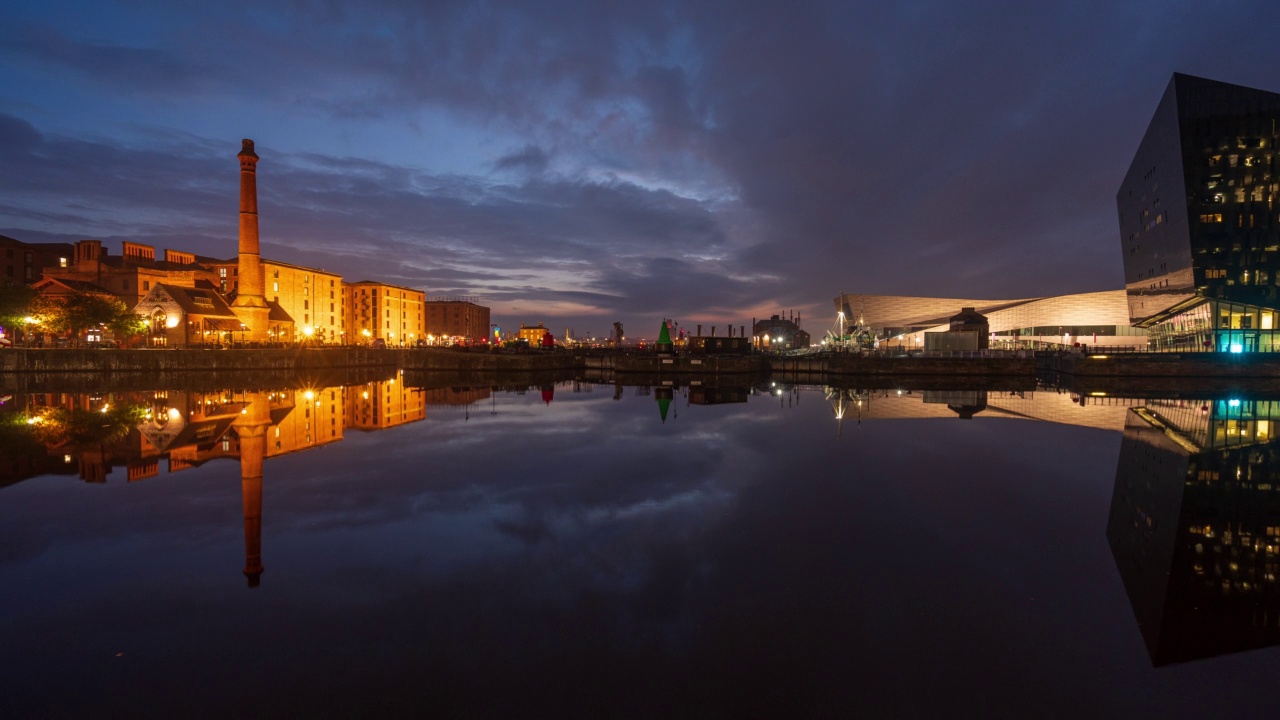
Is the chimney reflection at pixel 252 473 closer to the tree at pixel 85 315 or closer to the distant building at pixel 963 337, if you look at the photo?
the tree at pixel 85 315

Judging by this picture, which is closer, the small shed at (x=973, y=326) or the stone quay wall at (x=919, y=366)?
the stone quay wall at (x=919, y=366)

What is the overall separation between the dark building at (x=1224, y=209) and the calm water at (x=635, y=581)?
4343cm

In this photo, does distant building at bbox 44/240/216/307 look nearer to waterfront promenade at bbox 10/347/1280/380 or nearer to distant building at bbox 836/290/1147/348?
waterfront promenade at bbox 10/347/1280/380

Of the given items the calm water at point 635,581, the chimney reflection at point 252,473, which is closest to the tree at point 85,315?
the chimney reflection at point 252,473

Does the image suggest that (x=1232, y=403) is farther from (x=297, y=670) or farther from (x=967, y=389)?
(x=297, y=670)

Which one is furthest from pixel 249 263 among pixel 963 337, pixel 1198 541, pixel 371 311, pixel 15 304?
pixel 963 337

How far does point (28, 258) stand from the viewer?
6412cm

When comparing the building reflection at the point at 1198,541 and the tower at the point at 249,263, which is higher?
the tower at the point at 249,263

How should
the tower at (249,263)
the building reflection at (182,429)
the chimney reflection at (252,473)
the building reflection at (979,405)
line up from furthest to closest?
the tower at (249,263), the building reflection at (979,405), the building reflection at (182,429), the chimney reflection at (252,473)

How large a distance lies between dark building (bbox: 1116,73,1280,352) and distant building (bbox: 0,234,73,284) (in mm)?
112002

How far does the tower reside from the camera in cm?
5112

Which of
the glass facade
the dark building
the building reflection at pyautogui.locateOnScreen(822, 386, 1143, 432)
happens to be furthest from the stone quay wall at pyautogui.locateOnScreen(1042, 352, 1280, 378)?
the building reflection at pyautogui.locateOnScreen(822, 386, 1143, 432)

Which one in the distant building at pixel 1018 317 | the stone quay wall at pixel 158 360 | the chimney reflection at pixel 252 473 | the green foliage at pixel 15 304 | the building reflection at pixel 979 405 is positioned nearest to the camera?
the chimney reflection at pixel 252 473

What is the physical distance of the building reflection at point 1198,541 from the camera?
5.77 meters
